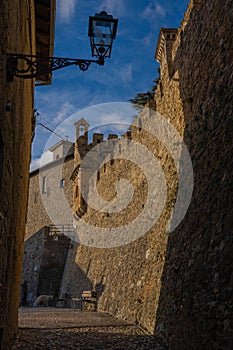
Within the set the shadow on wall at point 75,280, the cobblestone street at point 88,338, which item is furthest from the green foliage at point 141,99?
the cobblestone street at point 88,338

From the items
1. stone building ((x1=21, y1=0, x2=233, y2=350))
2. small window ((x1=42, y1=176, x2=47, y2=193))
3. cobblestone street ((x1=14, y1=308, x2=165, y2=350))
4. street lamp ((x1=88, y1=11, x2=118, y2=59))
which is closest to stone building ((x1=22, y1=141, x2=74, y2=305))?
small window ((x1=42, y1=176, x2=47, y2=193))

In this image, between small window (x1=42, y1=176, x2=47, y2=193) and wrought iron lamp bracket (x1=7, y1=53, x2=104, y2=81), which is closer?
wrought iron lamp bracket (x1=7, y1=53, x2=104, y2=81)

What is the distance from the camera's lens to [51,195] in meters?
39.1

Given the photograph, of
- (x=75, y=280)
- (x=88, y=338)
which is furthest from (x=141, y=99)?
(x=88, y=338)

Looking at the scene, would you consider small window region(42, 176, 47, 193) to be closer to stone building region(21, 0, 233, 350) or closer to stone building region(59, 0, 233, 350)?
stone building region(21, 0, 233, 350)

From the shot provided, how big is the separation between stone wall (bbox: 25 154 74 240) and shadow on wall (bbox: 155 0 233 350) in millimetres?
28794

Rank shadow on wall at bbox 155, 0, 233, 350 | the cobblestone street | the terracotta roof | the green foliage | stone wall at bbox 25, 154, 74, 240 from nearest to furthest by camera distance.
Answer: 1. shadow on wall at bbox 155, 0, 233, 350
2. the cobblestone street
3. the terracotta roof
4. the green foliage
5. stone wall at bbox 25, 154, 74, 240

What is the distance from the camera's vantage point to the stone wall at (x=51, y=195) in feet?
121

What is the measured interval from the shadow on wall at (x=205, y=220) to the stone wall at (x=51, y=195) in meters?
28.8

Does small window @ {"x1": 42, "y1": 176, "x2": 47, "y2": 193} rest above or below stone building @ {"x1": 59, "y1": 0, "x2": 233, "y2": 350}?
above

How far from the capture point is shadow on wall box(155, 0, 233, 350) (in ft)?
14.2

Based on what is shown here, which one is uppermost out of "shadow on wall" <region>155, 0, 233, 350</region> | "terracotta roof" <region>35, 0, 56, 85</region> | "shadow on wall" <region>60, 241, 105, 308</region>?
"terracotta roof" <region>35, 0, 56, 85</region>

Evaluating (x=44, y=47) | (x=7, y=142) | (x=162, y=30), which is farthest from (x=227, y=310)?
(x=162, y=30)

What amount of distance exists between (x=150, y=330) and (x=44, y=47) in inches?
246
